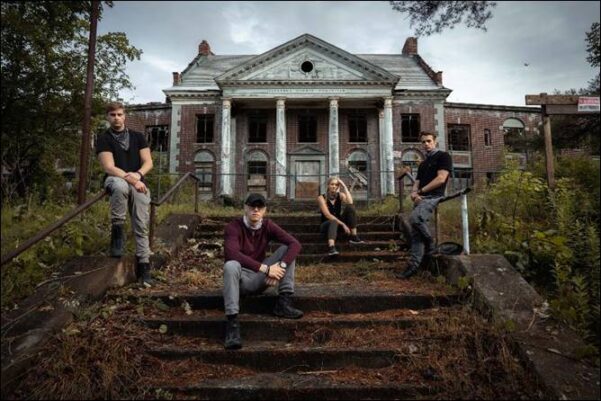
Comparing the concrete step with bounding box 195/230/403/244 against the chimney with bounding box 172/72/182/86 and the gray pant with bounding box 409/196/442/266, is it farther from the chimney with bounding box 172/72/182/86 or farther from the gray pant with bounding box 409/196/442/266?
the chimney with bounding box 172/72/182/86

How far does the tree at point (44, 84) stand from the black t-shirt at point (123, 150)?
87 cm

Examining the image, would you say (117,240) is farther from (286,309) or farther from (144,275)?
(286,309)

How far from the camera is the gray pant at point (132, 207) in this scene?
4.21m

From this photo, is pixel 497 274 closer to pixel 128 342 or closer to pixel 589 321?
pixel 589 321

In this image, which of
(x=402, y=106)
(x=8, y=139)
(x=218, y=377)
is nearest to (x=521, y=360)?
(x=218, y=377)

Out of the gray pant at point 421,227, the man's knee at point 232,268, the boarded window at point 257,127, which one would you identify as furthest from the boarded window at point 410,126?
the man's knee at point 232,268

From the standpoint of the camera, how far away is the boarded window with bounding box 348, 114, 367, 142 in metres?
24.0

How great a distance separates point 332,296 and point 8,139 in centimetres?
376

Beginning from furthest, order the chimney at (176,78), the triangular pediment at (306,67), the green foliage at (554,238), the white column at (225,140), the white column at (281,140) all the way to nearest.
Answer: the chimney at (176,78), the triangular pediment at (306,67), the white column at (225,140), the white column at (281,140), the green foliage at (554,238)

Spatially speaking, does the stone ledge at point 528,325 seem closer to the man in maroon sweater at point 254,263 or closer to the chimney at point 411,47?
the man in maroon sweater at point 254,263

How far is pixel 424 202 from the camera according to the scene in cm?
489

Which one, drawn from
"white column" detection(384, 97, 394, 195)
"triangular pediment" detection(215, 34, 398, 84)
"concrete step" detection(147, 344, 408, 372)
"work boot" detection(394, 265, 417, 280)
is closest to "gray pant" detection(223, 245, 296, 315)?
"concrete step" detection(147, 344, 408, 372)

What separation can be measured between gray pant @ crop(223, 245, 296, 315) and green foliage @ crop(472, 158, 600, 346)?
2248mm

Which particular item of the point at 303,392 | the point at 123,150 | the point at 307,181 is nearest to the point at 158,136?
the point at 307,181
